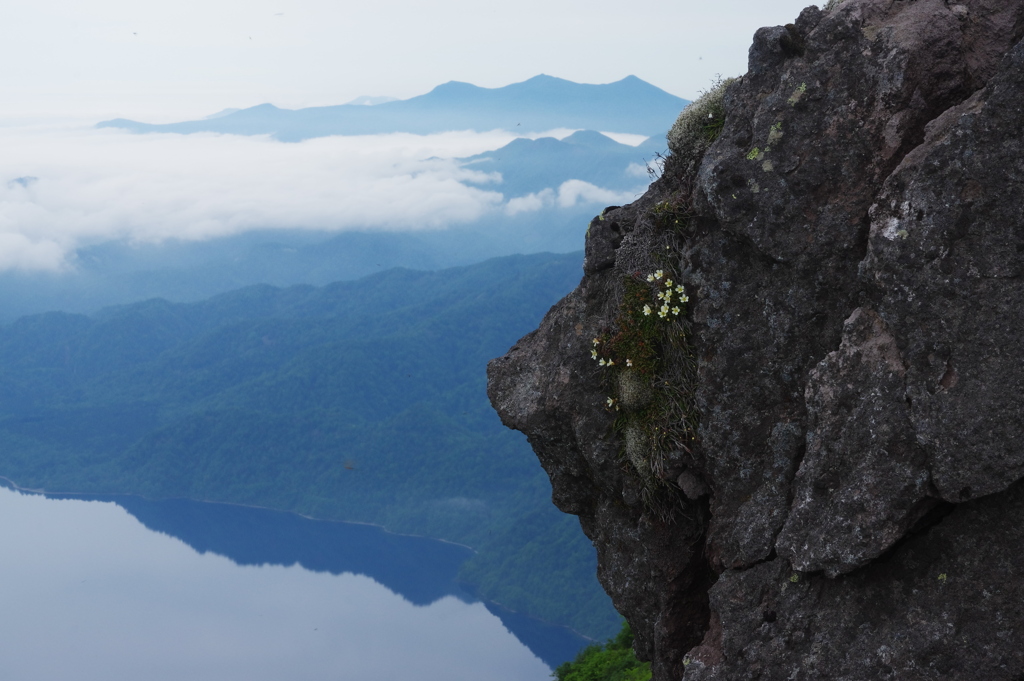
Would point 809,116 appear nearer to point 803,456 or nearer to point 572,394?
point 803,456

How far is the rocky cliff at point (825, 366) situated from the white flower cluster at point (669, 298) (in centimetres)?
3

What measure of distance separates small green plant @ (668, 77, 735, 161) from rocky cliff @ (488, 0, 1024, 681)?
0.13ft

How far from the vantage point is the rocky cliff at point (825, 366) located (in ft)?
23.1

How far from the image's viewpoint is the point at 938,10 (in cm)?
840

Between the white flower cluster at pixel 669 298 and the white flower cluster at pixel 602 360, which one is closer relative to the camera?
the white flower cluster at pixel 669 298

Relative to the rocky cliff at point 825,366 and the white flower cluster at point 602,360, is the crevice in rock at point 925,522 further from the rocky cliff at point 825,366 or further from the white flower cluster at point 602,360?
the white flower cluster at point 602,360

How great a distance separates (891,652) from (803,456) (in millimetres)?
1999

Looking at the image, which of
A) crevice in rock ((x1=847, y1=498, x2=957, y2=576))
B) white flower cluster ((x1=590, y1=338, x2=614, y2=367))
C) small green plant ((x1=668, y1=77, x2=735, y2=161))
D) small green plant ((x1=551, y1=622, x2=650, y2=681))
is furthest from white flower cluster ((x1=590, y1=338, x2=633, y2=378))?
small green plant ((x1=551, y1=622, x2=650, y2=681))

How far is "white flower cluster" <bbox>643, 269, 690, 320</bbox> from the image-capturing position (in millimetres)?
9875

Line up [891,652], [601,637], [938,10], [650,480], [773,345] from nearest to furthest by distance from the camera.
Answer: [891,652]
[938,10]
[773,345]
[650,480]
[601,637]

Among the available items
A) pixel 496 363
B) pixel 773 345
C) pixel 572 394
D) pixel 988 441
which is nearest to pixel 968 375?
pixel 988 441

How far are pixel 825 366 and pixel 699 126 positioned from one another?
13.8 feet

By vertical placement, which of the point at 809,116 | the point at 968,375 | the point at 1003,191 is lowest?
the point at 968,375

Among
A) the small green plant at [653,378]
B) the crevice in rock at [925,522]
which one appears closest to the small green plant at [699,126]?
the small green plant at [653,378]
